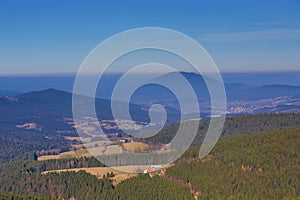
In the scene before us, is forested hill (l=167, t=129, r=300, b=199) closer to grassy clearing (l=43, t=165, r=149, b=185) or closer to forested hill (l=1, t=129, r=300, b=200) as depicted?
forested hill (l=1, t=129, r=300, b=200)

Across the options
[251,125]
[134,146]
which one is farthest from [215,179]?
[251,125]

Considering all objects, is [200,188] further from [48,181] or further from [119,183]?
[48,181]

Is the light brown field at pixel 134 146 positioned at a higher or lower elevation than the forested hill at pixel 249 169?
lower

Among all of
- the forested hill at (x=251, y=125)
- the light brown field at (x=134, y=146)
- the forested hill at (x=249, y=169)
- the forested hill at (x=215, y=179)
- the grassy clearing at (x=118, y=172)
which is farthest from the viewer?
the forested hill at (x=251, y=125)

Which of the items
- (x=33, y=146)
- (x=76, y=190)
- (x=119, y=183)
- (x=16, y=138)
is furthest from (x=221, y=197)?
(x=16, y=138)

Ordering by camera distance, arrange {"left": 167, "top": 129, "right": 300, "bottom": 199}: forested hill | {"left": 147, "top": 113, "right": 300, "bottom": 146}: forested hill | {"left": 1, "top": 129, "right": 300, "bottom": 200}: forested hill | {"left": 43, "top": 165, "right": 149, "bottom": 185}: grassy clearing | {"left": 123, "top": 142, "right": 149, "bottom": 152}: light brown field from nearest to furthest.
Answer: {"left": 167, "top": 129, "right": 300, "bottom": 199}: forested hill < {"left": 1, "top": 129, "right": 300, "bottom": 200}: forested hill < {"left": 43, "top": 165, "right": 149, "bottom": 185}: grassy clearing < {"left": 123, "top": 142, "right": 149, "bottom": 152}: light brown field < {"left": 147, "top": 113, "right": 300, "bottom": 146}: forested hill

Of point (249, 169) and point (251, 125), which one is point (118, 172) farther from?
point (251, 125)

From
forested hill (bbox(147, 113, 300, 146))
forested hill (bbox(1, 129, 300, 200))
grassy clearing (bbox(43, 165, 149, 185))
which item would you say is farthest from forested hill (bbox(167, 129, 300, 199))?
forested hill (bbox(147, 113, 300, 146))

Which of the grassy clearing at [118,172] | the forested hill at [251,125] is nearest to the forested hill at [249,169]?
the grassy clearing at [118,172]

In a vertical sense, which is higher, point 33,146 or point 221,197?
point 221,197

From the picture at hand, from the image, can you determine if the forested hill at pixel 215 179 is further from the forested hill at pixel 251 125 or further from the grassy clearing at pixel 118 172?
the forested hill at pixel 251 125

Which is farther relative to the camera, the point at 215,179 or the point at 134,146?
the point at 134,146
